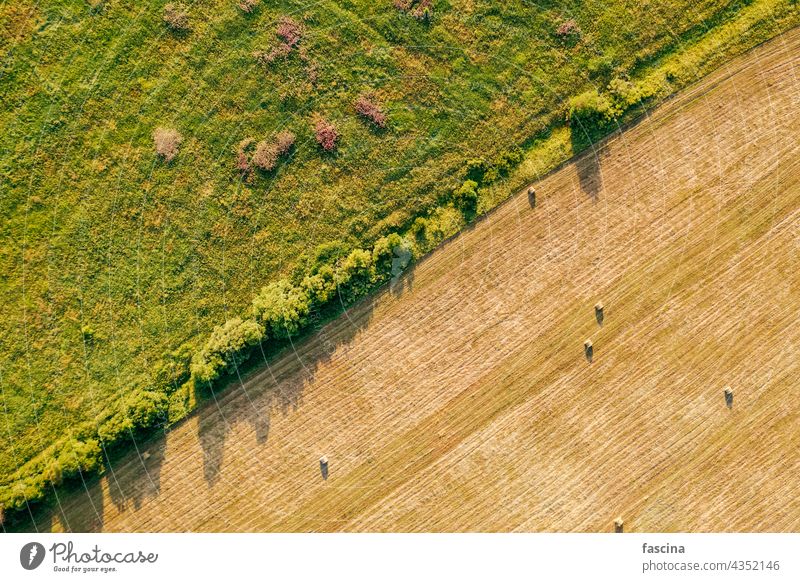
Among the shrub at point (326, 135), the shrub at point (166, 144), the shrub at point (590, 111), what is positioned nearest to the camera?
the shrub at point (166, 144)

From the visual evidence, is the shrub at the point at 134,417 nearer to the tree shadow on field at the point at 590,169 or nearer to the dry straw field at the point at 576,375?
the dry straw field at the point at 576,375

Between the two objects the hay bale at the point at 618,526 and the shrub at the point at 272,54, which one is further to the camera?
the hay bale at the point at 618,526

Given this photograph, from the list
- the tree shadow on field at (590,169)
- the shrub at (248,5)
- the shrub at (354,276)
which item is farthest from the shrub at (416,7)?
the shrub at (354,276)

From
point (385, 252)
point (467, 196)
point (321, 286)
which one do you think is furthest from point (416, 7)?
point (321, 286)

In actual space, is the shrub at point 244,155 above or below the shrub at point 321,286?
above

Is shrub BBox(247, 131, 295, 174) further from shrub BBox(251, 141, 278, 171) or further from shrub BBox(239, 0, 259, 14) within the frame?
shrub BBox(239, 0, 259, 14)

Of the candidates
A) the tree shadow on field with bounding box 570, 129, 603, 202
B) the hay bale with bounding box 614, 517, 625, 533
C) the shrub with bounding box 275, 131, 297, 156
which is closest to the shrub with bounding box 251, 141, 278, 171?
the shrub with bounding box 275, 131, 297, 156

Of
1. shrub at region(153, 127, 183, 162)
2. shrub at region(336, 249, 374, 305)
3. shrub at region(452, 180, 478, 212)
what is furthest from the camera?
shrub at region(452, 180, 478, 212)

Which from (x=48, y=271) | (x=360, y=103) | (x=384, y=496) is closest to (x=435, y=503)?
(x=384, y=496)
